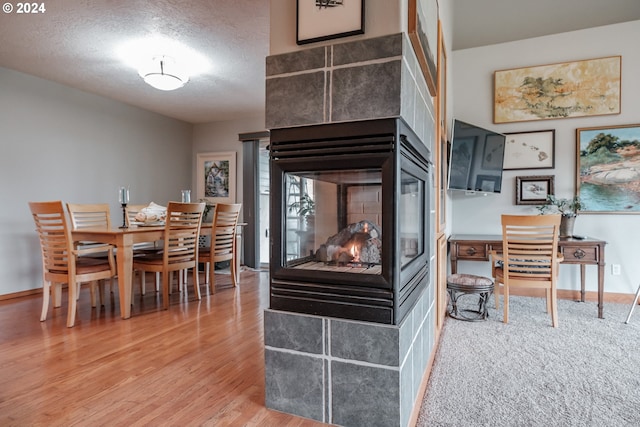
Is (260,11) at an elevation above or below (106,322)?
above

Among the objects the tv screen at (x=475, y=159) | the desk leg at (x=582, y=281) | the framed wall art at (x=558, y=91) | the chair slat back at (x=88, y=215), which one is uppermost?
the framed wall art at (x=558, y=91)

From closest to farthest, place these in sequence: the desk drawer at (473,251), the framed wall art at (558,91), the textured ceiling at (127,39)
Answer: the textured ceiling at (127,39), the desk drawer at (473,251), the framed wall art at (558,91)

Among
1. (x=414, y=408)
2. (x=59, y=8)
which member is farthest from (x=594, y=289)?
(x=59, y=8)

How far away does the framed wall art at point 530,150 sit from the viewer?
3.86 m

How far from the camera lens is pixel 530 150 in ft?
12.8

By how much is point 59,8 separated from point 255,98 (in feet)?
8.12

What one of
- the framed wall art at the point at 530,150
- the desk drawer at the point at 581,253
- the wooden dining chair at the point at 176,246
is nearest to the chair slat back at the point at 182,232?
the wooden dining chair at the point at 176,246

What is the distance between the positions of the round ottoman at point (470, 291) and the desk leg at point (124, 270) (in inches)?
107

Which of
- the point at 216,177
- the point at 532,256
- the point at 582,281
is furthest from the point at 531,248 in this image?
the point at 216,177

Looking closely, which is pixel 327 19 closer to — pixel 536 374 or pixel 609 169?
pixel 536 374

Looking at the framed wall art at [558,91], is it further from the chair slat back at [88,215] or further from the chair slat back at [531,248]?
the chair slat back at [88,215]

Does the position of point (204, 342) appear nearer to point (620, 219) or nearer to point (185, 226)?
point (185, 226)

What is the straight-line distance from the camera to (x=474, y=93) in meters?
4.14

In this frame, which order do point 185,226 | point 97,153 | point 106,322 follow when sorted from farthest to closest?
point 97,153 → point 185,226 → point 106,322
